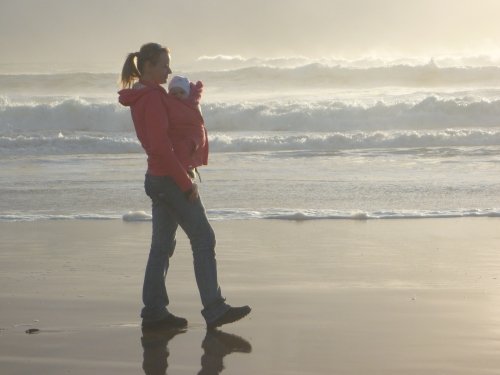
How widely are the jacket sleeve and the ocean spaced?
4.24 m

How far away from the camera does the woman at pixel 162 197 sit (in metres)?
4.73

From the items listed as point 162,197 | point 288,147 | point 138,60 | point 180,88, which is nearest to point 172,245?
point 162,197

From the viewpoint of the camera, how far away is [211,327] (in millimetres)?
4898

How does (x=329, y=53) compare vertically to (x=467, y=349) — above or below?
above

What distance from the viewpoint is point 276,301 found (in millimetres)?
5473

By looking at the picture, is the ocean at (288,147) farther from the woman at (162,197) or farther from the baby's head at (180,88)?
the baby's head at (180,88)

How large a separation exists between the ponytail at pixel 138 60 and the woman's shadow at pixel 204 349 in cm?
116

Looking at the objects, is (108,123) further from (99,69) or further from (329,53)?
(329,53)

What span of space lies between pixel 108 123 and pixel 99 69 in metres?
17.6

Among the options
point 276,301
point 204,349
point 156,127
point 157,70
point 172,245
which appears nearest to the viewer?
point 204,349

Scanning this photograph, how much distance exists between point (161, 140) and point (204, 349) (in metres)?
0.93

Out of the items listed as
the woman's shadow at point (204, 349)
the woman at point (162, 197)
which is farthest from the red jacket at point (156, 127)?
the woman's shadow at point (204, 349)

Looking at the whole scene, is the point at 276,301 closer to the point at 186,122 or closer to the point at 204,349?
the point at 204,349

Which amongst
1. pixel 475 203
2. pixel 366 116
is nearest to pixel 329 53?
pixel 366 116
